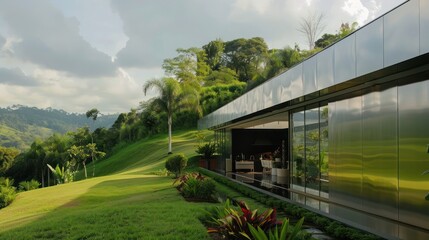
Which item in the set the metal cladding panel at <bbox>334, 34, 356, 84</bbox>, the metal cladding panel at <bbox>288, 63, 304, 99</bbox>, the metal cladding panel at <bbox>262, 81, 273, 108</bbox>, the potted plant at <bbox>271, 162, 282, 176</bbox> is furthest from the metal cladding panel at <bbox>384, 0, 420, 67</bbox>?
the potted plant at <bbox>271, 162, 282, 176</bbox>

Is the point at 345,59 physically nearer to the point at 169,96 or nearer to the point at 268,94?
the point at 268,94

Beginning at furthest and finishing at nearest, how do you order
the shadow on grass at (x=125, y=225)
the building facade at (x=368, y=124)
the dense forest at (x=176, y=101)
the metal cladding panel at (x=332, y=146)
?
the dense forest at (x=176, y=101), the metal cladding panel at (x=332, y=146), the shadow on grass at (x=125, y=225), the building facade at (x=368, y=124)

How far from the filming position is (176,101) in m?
37.3

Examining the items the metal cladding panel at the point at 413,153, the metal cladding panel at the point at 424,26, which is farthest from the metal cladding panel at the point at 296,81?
the metal cladding panel at the point at 424,26

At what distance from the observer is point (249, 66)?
78750mm

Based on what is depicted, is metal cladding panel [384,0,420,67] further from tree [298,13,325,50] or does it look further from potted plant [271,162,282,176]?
tree [298,13,325,50]

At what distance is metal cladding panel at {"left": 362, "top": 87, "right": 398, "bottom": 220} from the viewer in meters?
8.51

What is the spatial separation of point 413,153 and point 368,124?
5.44ft

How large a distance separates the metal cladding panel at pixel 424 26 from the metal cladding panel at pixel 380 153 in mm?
2561

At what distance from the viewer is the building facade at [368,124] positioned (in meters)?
6.97

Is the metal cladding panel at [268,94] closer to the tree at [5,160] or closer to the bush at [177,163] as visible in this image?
the bush at [177,163]

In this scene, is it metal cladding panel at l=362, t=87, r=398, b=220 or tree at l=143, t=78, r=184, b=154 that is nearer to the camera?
metal cladding panel at l=362, t=87, r=398, b=220

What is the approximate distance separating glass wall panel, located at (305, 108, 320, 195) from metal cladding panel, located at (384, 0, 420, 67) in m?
5.49

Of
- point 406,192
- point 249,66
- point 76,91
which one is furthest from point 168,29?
point 249,66
